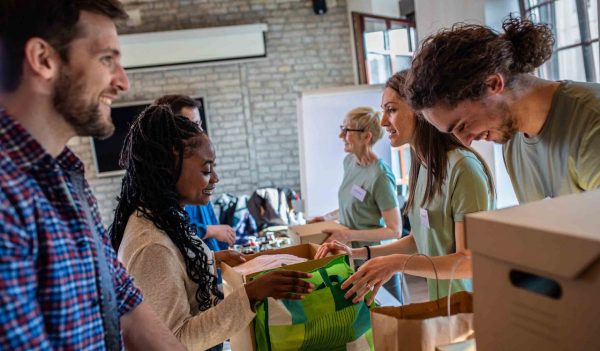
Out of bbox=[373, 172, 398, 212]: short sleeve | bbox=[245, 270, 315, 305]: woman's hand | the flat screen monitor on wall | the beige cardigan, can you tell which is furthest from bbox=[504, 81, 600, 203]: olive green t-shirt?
the flat screen monitor on wall

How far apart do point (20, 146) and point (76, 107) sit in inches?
4.0

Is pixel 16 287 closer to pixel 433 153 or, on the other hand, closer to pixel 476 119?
pixel 476 119

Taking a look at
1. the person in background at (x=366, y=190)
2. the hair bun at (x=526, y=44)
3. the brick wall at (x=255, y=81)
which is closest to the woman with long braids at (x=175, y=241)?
the hair bun at (x=526, y=44)

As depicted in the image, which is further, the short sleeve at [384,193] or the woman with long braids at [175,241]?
the short sleeve at [384,193]

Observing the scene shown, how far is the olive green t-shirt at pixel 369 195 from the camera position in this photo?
2582mm

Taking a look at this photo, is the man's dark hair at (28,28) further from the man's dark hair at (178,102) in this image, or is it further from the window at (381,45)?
the window at (381,45)

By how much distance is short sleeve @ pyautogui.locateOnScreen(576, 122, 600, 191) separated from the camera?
3.62 ft

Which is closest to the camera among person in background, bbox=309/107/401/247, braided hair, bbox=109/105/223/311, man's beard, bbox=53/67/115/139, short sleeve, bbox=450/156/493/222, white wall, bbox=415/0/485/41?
man's beard, bbox=53/67/115/139

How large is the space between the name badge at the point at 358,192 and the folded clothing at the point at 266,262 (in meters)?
1.16

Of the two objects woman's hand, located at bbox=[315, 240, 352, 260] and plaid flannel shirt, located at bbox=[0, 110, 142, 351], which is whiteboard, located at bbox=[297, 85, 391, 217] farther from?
plaid flannel shirt, located at bbox=[0, 110, 142, 351]

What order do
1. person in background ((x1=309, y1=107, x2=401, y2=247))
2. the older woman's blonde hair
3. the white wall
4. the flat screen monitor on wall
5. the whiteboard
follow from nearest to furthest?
person in background ((x1=309, y1=107, x2=401, y2=247)) < the older woman's blonde hair < the white wall < the whiteboard < the flat screen monitor on wall

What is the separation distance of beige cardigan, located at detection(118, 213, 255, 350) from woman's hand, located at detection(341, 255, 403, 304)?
25 centimetres

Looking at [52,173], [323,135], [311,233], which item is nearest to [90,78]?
[52,173]

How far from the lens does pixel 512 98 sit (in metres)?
1.22
